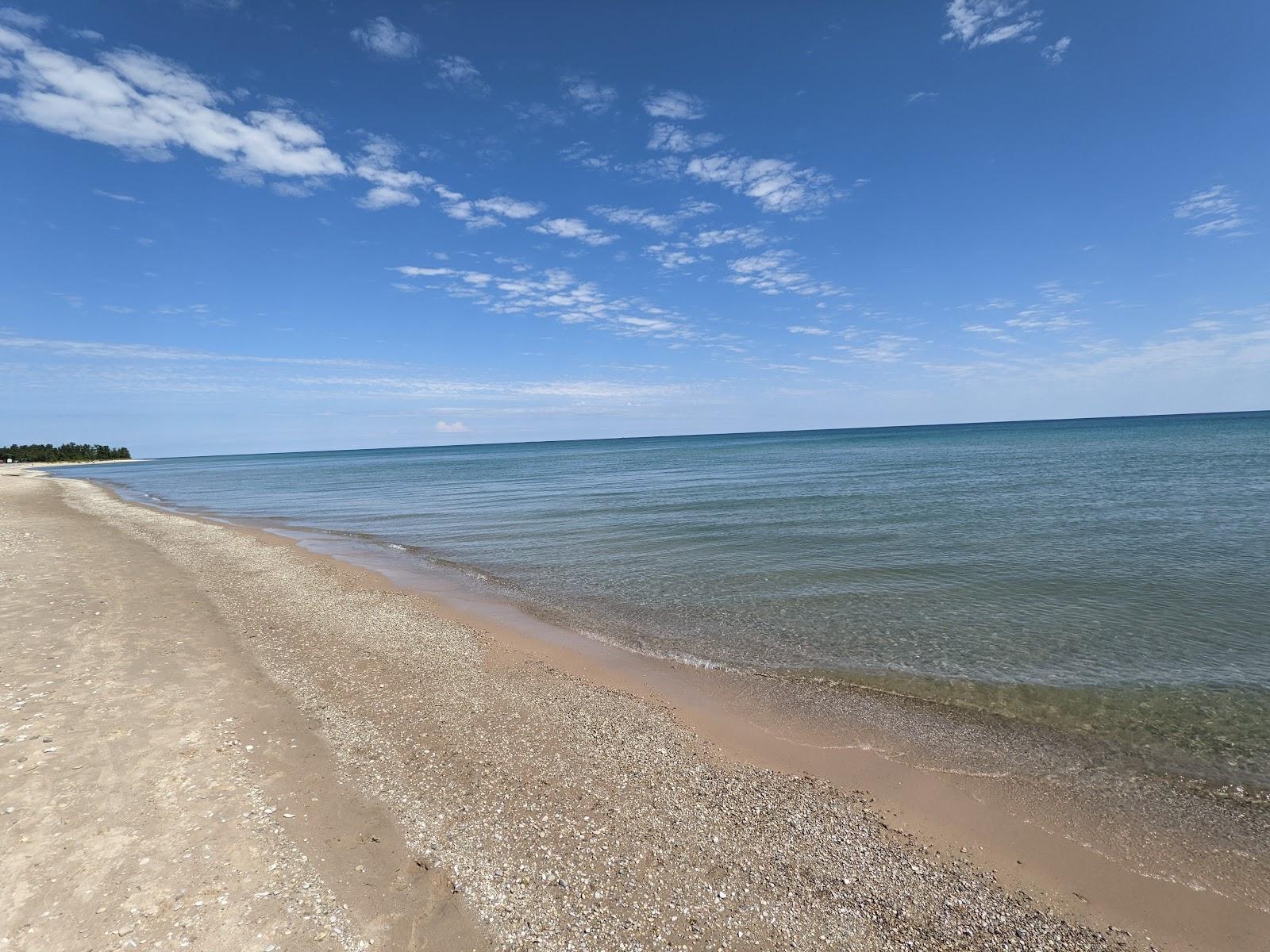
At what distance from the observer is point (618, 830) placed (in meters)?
5.28

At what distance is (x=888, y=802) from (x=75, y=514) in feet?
130

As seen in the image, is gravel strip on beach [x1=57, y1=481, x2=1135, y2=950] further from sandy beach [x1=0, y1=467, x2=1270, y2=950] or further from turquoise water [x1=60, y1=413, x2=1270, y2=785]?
turquoise water [x1=60, y1=413, x2=1270, y2=785]

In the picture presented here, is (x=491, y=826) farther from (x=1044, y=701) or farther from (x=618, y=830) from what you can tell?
(x=1044, y=701)

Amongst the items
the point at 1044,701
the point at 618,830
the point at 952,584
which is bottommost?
the point at 1044,701

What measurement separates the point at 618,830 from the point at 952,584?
38.6ft

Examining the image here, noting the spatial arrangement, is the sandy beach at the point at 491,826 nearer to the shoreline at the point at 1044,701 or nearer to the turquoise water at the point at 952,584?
the shoreline at the point at 1044,701

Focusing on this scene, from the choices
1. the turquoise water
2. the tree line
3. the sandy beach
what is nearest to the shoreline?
the turquoise water

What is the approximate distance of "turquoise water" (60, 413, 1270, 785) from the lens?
337 inches

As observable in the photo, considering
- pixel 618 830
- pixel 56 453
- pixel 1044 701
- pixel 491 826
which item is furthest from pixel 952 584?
pixel 56 453

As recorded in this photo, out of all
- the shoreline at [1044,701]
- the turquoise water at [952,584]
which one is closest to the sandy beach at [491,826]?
the shoreline at [1044,701]

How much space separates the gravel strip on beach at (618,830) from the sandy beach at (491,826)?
0.08 ft

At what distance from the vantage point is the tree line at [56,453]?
11706cm

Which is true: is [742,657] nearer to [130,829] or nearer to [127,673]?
[130,829]

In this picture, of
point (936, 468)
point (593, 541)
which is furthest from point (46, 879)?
point (936, 468)
